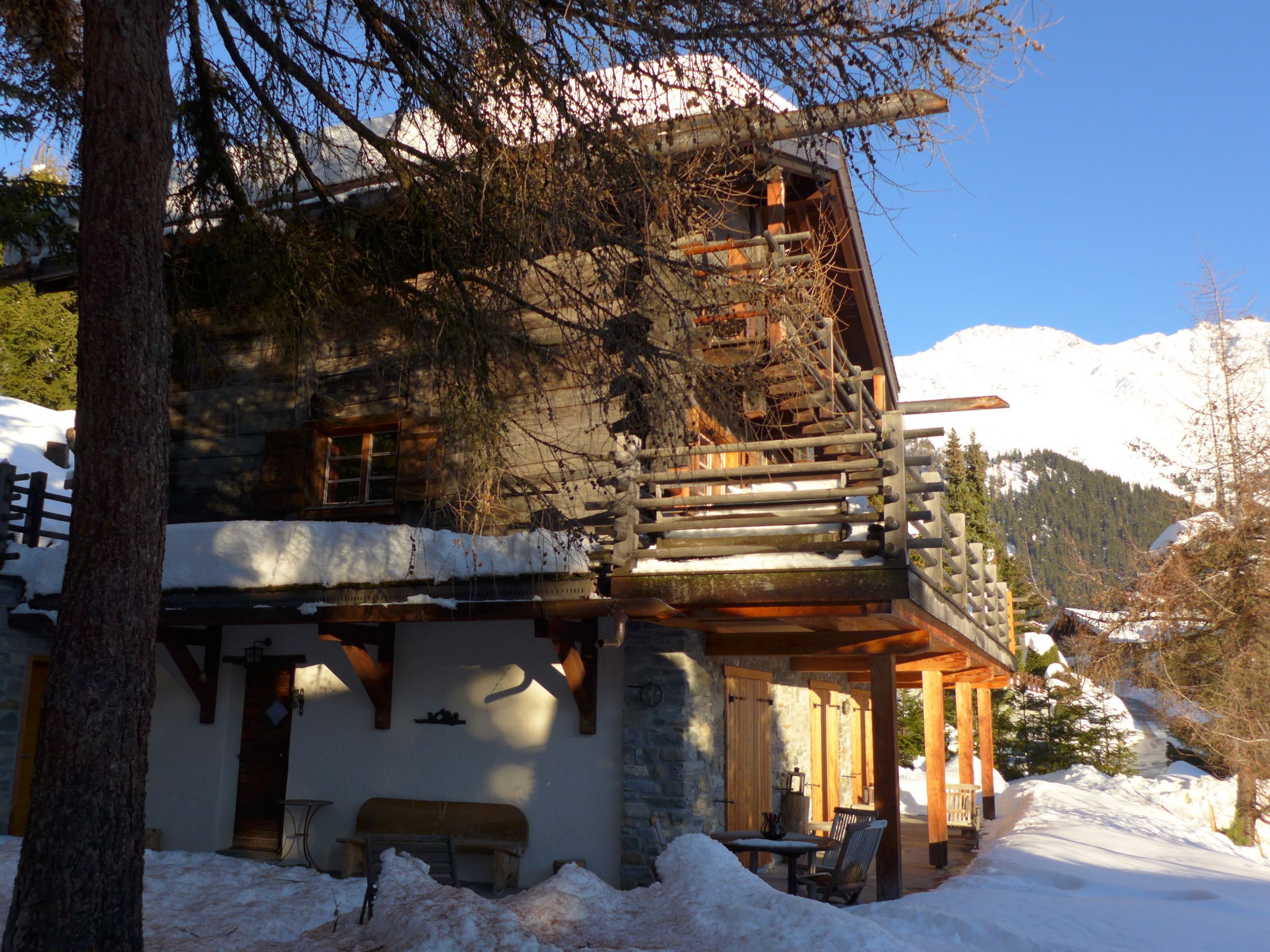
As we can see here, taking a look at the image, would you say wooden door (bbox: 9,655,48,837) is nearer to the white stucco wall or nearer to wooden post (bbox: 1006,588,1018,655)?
the white stucco wall

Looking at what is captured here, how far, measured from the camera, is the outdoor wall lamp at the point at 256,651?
10.3 metres

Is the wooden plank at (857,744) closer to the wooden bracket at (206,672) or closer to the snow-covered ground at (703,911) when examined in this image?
the snow-covered ground at (703,911)

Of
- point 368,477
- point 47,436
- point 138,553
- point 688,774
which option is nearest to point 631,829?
point 688,774

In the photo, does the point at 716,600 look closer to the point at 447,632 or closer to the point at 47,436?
the point at 447,632

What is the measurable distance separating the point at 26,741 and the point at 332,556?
4247mm

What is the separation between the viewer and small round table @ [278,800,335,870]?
32.0ft

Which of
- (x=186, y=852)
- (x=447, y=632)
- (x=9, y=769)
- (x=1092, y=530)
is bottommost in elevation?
(x=186, y=852)

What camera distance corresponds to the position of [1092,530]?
95.6 m

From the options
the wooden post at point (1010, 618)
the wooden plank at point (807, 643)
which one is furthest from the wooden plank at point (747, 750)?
the wooden post at point (1010, 618)

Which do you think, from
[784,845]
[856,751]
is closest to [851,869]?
[784,845]

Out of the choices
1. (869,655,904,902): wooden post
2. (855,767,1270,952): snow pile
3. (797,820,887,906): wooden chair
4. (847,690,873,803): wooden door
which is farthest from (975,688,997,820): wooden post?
(797,820,887,906): wooden chair

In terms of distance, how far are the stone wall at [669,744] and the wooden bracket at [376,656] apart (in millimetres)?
2398

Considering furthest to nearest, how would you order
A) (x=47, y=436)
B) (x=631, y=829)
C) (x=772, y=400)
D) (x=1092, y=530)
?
(x=1092, y=530)
(x=47, y=436)
(x=772, y=400)
(x=631, y=829)

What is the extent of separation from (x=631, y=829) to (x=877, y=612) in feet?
9.24
